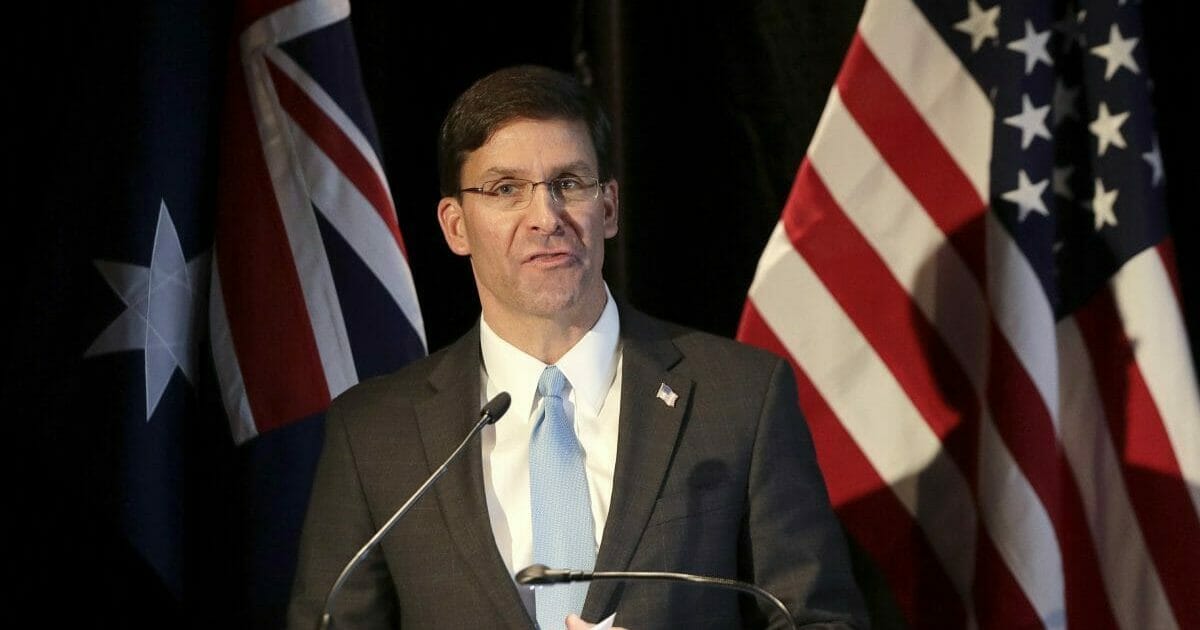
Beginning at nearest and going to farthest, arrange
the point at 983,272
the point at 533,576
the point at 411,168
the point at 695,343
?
1. the point at 533,576
2. the point at 695,343
3. the point at 983,272
4. the point at 411,168

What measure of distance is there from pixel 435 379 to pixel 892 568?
1107 mm

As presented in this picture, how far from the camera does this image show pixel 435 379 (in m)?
2.19

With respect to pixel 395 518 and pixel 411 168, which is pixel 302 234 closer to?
pixel 411 168

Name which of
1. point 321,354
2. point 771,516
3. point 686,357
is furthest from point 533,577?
point 321,354

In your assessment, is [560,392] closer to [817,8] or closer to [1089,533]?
[1089,533]

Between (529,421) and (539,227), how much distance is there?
Answer: 294 mm

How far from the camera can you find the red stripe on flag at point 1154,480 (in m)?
2.54

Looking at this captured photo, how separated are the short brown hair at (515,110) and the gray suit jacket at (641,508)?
0.99 ft

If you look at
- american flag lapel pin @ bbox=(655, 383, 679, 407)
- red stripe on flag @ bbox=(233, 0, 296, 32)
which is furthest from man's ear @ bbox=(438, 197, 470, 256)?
red stripe on flag @ bbox=(233, 0, 296, 32)

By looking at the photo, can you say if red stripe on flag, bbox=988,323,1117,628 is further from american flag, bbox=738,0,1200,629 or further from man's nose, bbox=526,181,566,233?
man's nose, bbox=526,181,566,233

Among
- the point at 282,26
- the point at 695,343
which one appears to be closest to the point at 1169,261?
the point at 695,343

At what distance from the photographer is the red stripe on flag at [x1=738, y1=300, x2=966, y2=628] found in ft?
9.02

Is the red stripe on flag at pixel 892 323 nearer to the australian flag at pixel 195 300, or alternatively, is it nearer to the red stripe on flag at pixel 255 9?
the australian flag at pixel 195 300

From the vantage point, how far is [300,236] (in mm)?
2773
